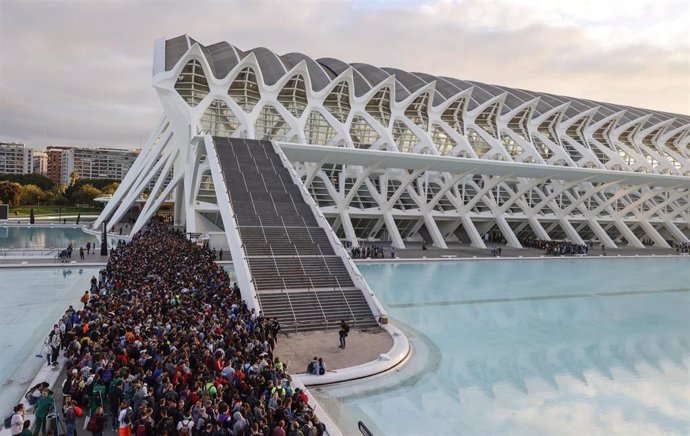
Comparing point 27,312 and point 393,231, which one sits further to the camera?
point 393,231

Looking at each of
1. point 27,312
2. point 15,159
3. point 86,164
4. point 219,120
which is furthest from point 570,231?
point 15,159

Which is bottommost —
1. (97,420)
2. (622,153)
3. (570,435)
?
(570,435)

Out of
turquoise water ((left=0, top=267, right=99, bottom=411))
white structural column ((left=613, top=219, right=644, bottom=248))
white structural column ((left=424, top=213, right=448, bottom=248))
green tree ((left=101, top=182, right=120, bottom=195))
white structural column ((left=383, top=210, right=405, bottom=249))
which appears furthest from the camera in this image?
green tree ((left=101, top=182, right=120, bottom=195))

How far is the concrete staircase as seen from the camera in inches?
525

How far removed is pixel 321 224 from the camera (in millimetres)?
18328

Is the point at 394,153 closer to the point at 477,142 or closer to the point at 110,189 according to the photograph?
the point at 477,142

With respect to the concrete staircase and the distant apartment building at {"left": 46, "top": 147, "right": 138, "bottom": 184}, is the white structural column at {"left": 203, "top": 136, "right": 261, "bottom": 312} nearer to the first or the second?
the concrete staircase

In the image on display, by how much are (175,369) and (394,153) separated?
74.4ft

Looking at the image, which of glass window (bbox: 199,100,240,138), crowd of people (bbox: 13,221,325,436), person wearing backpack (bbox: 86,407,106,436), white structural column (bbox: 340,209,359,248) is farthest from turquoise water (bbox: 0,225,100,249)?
person wearing backpack (bbox: 86,407,106,436)

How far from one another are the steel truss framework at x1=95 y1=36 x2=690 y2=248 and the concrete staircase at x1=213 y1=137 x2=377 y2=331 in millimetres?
5663

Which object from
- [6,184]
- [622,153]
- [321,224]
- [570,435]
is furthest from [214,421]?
[6,184]

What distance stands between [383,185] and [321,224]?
1825 cm

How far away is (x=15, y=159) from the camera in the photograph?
5438 inches

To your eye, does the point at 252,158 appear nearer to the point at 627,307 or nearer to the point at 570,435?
the point at 627,307
